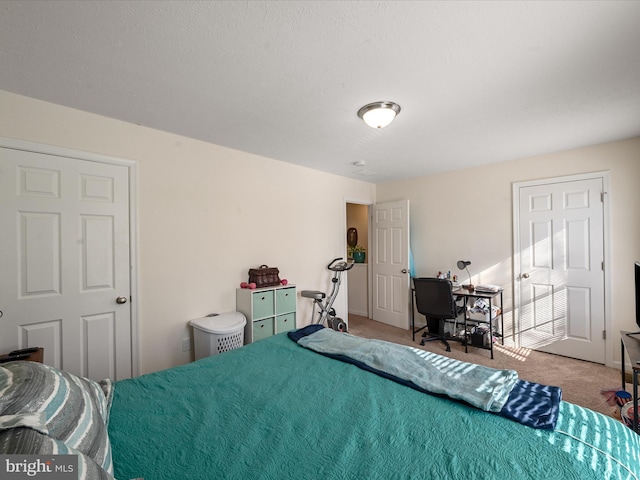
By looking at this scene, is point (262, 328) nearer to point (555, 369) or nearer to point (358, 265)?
point (358, 265)

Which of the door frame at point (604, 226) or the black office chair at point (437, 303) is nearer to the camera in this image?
the door frame at point (604, 226)

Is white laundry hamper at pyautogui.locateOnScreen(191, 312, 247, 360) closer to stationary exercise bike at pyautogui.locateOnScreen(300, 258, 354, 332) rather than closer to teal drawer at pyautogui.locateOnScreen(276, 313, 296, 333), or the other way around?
teal drawer at pyautogui.locateOnScreen(276, 313, 296, 333)

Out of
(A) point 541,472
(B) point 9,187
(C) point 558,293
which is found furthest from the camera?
(C) point 558,293

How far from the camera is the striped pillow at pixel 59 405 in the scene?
888 mm

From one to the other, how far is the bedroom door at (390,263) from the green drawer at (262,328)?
89.2 inches

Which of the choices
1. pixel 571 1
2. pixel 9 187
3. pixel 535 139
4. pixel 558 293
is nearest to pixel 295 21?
pixel 571 1

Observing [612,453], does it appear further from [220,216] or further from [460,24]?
[220,216]

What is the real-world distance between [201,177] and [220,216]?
0.44 m

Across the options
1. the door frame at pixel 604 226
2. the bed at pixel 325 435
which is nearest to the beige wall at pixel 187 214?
→ the bed at pixel 325 435

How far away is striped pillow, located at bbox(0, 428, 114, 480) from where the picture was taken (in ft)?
2.27

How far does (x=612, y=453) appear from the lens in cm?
106

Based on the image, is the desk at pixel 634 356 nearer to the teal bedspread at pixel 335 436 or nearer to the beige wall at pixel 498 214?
the teal bedspread at pixel 335 436

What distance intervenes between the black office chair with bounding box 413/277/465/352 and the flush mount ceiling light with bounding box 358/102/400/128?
2.24 meters

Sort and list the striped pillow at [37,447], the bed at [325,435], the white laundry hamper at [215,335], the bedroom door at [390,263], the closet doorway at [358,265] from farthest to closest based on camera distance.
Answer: the closet doorway at [358,265], the bedroom door at [390,263], the white laundry hamper at [215,335], the bed at [325,435], the striped pillow at [37,447]
